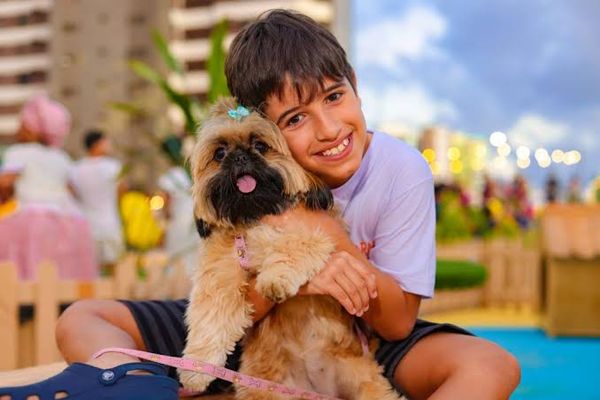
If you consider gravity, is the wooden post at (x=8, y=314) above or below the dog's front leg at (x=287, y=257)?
below

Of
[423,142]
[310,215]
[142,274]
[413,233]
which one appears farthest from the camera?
[423,142]

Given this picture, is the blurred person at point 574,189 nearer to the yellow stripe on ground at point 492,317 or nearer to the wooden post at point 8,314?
the yellow stripe on ground at point 492,317

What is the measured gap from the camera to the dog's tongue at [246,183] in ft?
6.10

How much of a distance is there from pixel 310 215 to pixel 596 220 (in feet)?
19.6

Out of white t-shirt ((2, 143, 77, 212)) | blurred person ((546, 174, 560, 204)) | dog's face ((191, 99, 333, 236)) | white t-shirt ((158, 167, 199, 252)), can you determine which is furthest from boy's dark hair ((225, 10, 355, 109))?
blurred person ((546, 174, 560, 204))

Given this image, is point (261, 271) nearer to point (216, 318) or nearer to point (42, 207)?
point (216, 318)

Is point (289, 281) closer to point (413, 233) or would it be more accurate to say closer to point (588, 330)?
point (413, 233)

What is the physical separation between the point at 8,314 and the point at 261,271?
2.39 metres

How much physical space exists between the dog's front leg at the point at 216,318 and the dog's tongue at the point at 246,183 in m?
0.19

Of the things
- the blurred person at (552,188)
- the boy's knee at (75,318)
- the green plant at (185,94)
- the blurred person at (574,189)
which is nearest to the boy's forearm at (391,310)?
the boy's knee at (75,318)

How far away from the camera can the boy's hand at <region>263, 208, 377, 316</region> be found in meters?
1.83

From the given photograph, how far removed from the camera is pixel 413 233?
212cm

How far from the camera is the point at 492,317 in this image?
30.8ft

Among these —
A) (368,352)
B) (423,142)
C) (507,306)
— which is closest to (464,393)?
(368,352)
